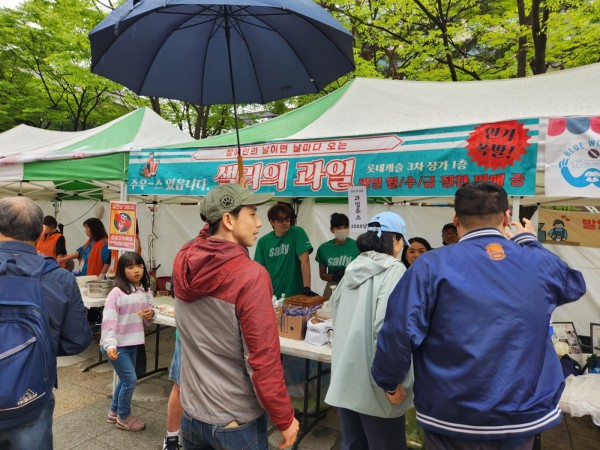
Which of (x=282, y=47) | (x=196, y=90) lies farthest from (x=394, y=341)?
(x=196, y=90)

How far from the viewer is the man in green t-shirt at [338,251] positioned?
15.0 ft

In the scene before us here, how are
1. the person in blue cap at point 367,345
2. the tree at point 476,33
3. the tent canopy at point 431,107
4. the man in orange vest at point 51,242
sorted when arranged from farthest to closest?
the man in orange vest at point 51,242
the tree at point 476,33
the tent canopy at point 431,107
the person in blue cap at point 367,345

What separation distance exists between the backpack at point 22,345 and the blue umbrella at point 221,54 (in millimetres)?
1550

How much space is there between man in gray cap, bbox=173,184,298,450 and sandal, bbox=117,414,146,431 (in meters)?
2.19

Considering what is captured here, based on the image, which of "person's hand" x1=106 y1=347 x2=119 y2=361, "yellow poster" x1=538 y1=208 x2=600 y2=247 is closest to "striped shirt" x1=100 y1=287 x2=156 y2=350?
"person's hand" x1=106 y1=347 x2=119 y2=361

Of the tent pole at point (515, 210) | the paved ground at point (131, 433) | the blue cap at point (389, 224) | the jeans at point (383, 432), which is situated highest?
the tent pole at point (515, 210)

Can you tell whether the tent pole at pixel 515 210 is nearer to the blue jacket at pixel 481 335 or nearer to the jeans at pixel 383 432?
the blue jacket at pixel 481 335

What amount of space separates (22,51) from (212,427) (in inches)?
574

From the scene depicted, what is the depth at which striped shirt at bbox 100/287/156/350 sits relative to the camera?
3361mm

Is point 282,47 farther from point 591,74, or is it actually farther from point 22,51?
point 22,51

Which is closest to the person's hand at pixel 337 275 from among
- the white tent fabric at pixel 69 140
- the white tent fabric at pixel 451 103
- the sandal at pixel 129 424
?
the white tent fabric at pixel 451 103

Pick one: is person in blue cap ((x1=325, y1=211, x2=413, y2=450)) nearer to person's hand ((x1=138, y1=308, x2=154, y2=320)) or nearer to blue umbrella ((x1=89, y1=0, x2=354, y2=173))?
blue umbrella ((x1=89, y1=0, x2=354, y2=173))

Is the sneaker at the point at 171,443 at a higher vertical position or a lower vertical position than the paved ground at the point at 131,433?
higher

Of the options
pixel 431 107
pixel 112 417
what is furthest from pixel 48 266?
pixel 431 107
